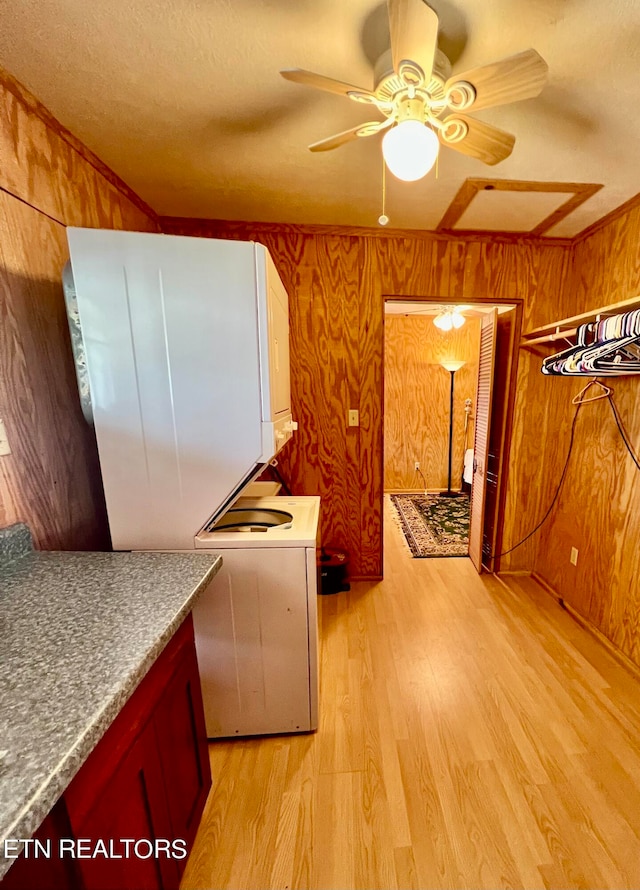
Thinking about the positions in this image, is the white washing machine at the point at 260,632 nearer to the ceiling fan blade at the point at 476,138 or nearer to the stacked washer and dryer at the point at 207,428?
the stacked washer and dryer at the point at 207,428

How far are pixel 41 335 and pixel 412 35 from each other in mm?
1414

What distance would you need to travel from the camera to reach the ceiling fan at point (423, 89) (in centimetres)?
79

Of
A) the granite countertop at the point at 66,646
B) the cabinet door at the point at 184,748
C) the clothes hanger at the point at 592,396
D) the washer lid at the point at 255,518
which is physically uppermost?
the clothes hanger at the point at 592,396

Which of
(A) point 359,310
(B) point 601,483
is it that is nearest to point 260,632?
(A) point 359,310

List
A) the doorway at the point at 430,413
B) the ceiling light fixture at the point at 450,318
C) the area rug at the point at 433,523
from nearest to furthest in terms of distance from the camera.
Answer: the area rug at the point at 433,523 < the ceiling light fixture at the point at 450,318 < the doorway at the point at 430,413

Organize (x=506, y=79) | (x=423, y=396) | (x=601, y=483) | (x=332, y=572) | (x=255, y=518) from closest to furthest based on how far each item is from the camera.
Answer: (x=506, y=79) < (x=255, y=518) < (x=601, y=483) < (x=332, y=572) < (x=423, y=396)

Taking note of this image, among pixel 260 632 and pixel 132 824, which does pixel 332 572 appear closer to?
pixel 260 632

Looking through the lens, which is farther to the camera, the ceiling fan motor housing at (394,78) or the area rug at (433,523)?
the area rug at (433,523)

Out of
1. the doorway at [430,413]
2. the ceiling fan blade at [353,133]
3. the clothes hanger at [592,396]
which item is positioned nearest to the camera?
the ceiling fan blade at [353,133]

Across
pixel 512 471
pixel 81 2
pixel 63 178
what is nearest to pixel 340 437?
pixel 512 471

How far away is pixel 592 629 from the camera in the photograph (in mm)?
2018

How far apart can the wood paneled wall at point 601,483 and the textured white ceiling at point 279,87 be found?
0.37 m

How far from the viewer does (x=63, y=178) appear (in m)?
1.31

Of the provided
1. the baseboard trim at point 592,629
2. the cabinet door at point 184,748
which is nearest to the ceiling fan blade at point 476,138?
the cabinet door at point 184,748
